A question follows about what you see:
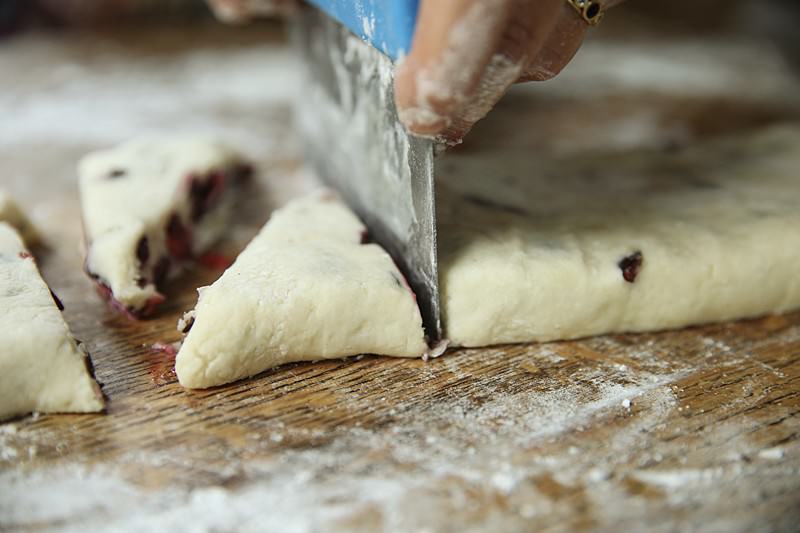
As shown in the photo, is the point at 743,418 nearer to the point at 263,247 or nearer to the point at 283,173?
the point at 263,247

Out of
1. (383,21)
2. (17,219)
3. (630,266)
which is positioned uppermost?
(383,21)

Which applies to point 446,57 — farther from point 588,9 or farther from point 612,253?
point 612,253

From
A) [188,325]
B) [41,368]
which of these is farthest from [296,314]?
[41,368]

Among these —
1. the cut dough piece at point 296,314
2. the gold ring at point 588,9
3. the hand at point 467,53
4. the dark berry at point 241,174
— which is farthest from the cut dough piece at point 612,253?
the dark berry at point 241,174

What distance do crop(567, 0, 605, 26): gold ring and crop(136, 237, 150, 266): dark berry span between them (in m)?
0.98

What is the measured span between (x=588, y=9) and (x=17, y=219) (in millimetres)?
1325

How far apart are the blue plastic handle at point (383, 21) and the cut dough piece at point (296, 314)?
1.31 ft

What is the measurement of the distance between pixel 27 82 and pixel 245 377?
1947 millimetres

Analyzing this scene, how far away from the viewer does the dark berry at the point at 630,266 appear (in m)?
1.54

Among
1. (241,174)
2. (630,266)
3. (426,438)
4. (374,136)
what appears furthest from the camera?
(241,174)

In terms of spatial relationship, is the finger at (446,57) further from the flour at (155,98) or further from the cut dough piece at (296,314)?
the flour at (155,98)

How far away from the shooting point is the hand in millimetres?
1147

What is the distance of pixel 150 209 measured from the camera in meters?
1.79

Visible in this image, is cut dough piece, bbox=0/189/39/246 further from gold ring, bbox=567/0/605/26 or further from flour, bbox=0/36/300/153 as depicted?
gold ring, bbox=567/0/605/26
